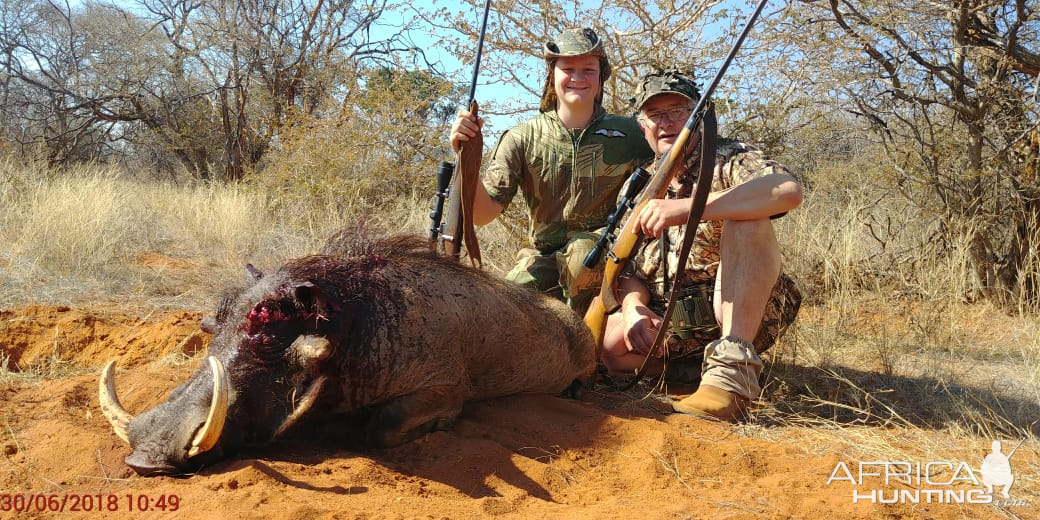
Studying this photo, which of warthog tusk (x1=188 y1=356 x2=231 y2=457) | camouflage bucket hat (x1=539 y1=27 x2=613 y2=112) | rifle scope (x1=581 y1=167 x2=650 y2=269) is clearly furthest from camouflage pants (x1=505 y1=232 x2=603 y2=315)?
warthog tusk (x1=188 y1=356 x2=231 y2=457)

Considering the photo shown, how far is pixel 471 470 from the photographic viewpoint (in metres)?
2.96

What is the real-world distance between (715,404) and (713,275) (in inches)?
41.2

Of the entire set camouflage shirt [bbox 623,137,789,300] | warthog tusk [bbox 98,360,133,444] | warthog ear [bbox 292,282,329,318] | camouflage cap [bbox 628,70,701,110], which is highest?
camouflage cap [bbox 628,70,701,110]

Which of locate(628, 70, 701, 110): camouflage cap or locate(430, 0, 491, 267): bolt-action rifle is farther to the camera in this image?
locate(430, 0, 491, 267): bolt-action rifle

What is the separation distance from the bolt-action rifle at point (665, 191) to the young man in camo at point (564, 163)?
0.78m

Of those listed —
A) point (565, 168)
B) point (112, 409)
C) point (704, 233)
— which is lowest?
point (112, 409)

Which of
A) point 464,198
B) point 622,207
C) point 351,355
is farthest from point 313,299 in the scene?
point 622,207

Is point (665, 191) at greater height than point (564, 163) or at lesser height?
lesser

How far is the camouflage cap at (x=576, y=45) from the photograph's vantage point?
482cm

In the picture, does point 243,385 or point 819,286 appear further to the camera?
point 819,286

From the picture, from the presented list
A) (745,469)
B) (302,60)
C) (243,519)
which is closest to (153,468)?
(243,519)

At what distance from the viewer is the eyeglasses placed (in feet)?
14.0

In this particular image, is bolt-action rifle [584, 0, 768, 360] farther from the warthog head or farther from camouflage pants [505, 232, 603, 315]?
the warthog head

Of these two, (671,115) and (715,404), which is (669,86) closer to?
(671,115)
